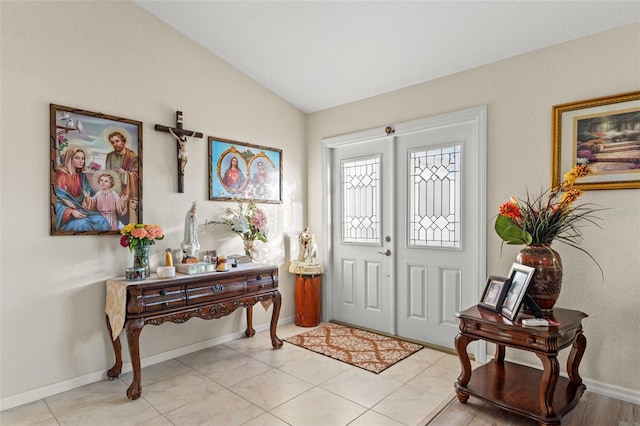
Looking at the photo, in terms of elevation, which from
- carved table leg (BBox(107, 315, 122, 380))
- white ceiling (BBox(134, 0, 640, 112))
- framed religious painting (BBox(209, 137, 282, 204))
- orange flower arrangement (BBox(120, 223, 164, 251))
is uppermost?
white ceiling (BBox(134, 0, 640, 112))

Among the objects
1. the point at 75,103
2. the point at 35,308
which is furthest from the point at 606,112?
the point at 35,308

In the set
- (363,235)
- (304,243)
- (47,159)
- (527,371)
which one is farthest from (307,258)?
(47,159)

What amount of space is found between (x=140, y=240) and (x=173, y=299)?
0.53 meters

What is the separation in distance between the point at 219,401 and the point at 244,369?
0.54m

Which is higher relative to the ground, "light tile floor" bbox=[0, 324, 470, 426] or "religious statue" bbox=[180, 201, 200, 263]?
"religious statue" bbox=[180, 201, 200, 263]

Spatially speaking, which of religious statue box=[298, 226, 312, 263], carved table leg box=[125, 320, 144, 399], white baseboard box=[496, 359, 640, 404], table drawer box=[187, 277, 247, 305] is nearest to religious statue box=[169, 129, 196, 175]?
table drawer box=[187, 277, 247, 305]

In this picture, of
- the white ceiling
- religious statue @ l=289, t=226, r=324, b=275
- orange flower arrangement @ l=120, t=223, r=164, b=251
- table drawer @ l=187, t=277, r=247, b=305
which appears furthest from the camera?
religious statue @ l=289, t=226, r=324, b=275

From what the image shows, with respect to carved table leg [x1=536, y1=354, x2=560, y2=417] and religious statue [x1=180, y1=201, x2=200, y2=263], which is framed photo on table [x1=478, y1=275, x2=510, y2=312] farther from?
religious statue [x1=180, y1=201, x2=200, y2=263]

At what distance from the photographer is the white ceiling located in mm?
2662

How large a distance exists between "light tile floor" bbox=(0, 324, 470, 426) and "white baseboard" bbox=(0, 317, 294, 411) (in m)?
0.05

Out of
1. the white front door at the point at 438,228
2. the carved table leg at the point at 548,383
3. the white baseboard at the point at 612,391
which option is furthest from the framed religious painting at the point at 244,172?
the white baseboard at the point at 612,391

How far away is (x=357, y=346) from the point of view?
3672 mm

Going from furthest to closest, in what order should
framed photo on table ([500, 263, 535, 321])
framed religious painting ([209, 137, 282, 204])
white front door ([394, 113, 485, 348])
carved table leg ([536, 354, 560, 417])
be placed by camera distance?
framed religious painting ([209, 137, 282, 204]) → white front door ([394, 113, 485, 348]) → framed photo on table ([500, 263, 535, 321]) → carved table leg ([536, 354, 560, 417])

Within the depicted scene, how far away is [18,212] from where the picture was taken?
2619mm
